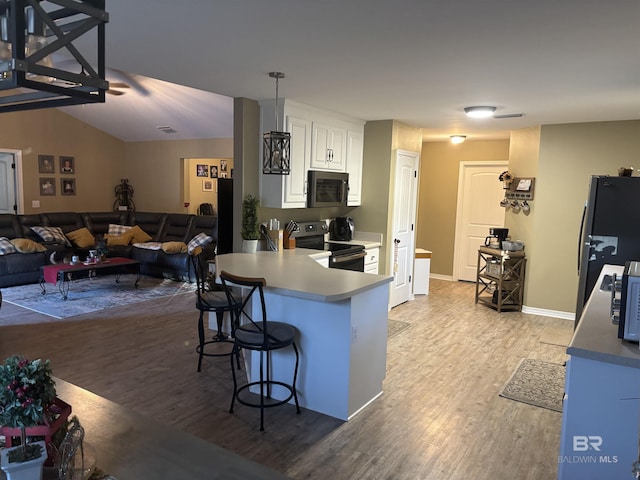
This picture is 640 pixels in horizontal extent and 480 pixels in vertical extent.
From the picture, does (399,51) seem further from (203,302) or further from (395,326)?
(395,326)

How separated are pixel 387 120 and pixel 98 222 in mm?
5750

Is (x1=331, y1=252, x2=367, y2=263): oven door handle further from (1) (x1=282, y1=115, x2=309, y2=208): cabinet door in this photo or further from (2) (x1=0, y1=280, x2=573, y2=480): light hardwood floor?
(2) (x1=0, y1=280, x2=573, y2=480): light hardwood floor

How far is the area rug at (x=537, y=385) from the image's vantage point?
138 inches

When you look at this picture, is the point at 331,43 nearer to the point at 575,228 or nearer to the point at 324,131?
the point at 324,131

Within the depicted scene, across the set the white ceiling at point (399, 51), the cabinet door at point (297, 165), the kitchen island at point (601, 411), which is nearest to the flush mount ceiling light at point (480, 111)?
the white ceiling at point (399, 51)

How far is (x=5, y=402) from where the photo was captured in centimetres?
101

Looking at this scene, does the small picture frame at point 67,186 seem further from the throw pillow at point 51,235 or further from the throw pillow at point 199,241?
the throw pillow at point 199,241

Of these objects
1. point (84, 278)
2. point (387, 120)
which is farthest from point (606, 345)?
point (84, 278)

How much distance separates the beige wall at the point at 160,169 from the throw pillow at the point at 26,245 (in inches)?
111

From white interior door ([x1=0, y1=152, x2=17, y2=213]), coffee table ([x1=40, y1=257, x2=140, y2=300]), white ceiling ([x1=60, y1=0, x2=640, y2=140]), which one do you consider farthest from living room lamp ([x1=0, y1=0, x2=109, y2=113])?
white interior door ([x1=0, y1=152, x2=17, y2=213])

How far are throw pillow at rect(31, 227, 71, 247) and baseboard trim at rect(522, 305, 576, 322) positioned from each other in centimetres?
712

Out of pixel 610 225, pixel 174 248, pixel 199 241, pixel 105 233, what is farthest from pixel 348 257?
pixel 105 233

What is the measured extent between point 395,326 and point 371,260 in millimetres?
912

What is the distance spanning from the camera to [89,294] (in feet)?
20.8
